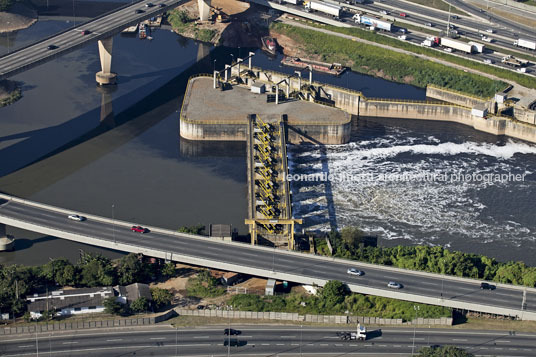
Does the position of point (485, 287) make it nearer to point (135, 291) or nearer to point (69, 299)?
point (135, 291)

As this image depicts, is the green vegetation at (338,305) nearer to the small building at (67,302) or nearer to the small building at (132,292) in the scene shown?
the small building at (132,292)

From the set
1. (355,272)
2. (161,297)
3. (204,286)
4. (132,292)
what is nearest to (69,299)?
(132,292)

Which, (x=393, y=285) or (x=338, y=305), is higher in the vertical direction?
(x=393, y=285)

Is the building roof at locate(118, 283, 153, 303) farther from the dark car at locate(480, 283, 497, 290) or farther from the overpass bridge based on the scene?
the dark car at locate(480, 283, 497, 290)

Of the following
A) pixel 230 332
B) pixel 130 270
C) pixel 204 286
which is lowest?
pixel 230 332

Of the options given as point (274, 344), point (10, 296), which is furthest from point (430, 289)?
point (10, 296)

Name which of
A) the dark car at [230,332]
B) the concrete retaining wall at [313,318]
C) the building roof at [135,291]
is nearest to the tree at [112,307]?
the building roof at [135,291]

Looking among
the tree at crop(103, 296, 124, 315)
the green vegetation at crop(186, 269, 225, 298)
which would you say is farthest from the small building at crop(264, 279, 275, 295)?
the tree at crop(103, 296, 124, 315)
